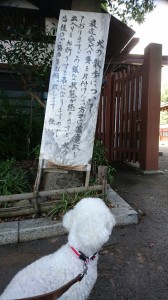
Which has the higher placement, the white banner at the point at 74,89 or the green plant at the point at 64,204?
the white banner at the point at 74,89

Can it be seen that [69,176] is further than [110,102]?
No

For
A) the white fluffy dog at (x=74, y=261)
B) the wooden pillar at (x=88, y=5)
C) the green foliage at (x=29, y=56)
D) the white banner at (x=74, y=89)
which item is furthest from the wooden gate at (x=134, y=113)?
the white fluffy dog at (x=74, y=261)

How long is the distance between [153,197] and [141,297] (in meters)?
2.73

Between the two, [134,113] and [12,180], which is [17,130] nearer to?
[12,180]

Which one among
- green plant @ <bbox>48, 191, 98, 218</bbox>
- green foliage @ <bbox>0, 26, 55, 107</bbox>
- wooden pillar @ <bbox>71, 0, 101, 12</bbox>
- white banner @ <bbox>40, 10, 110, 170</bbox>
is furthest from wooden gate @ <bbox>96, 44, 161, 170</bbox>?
green plant @ <bbox>48, 191, 98, 218</bbox>

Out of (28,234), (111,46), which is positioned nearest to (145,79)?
(111,46)

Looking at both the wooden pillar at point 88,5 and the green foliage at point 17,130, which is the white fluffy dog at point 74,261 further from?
the green foliage at point 17,130

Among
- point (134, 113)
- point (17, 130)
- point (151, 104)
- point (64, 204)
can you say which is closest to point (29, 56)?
point (17, 130)

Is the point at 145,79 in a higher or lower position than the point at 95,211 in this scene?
higher

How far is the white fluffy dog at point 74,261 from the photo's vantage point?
4.99ft

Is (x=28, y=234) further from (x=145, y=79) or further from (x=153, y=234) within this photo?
(x=145, y=79)

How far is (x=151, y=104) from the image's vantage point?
6.30 m

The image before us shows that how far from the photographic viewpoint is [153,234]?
3.20 metres

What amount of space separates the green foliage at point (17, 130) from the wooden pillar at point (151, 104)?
274 centimetres
